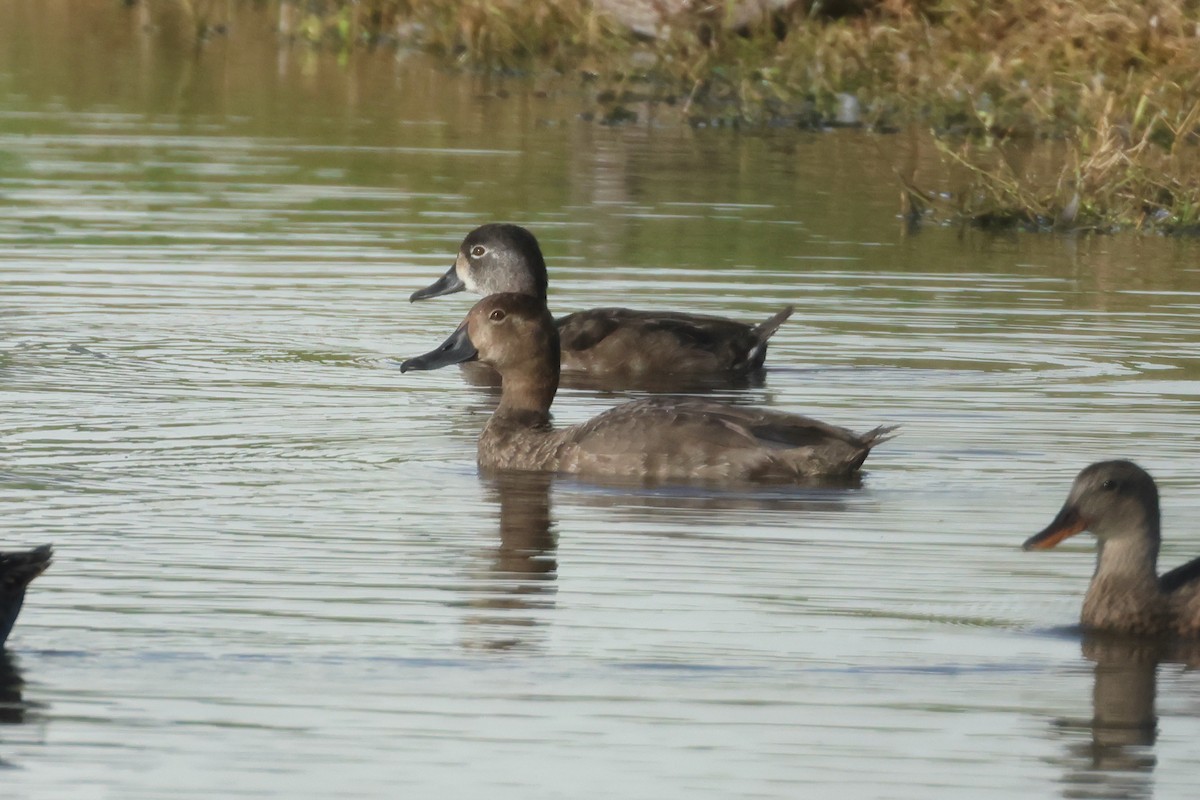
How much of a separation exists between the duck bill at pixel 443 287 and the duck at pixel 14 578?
779 centimetres

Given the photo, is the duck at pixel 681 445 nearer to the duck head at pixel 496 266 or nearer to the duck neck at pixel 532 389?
the duck neck at pixel 532 389

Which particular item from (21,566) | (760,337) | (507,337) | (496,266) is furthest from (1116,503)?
(496,266)

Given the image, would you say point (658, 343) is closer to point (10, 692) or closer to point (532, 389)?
point (532, 389)

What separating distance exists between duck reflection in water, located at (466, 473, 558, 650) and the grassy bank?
965cm

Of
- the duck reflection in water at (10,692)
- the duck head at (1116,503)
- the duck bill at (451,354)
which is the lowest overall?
the duck reflection in water at (10,692)

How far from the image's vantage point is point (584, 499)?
32.3 feet

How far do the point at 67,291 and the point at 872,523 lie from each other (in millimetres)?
7246

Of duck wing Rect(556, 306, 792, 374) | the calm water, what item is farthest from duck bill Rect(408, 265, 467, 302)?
duck wing Rect(556, 306, 792, 374)

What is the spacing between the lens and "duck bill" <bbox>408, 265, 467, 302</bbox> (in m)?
15.0

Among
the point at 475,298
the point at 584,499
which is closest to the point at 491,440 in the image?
the point at 584,499

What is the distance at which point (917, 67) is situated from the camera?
88.5 ft

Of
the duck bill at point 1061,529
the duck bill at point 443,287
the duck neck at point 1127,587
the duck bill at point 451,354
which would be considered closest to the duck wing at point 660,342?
the duck bill at point 443,287

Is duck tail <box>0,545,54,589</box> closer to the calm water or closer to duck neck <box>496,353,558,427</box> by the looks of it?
the calm water

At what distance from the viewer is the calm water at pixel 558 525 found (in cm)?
648
